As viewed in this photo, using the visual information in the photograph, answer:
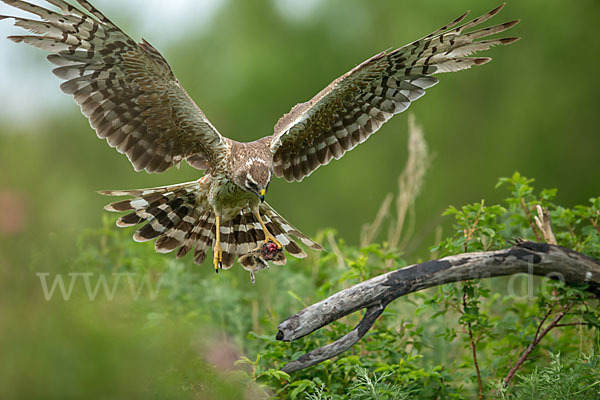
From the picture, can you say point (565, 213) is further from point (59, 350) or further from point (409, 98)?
point (59, 350)

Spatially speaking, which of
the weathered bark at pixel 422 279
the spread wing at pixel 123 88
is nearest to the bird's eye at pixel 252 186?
the spread wing at pixel 123 88

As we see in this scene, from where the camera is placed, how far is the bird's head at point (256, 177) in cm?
482

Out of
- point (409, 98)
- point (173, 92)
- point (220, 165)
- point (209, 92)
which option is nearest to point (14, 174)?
point (173, 92)

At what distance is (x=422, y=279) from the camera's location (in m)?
4.00

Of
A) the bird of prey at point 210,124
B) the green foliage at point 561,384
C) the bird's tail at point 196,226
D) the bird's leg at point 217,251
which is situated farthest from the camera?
the bird's tail at point 196,226

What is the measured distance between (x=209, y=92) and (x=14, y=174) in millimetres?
13091

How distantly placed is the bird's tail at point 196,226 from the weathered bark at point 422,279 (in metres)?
1.09

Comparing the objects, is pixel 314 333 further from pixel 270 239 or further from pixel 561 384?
pixel 561 384

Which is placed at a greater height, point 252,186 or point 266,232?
point 252,186

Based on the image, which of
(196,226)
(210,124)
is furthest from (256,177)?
(196,226)

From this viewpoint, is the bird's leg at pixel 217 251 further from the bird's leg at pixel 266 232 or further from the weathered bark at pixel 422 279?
the weathered bark at pixel 422 279

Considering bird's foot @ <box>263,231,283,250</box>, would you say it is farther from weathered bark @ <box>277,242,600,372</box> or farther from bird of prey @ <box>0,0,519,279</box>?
weathered bark @ <box>277,242,600,372</box>

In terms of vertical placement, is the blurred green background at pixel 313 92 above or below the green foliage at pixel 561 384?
above

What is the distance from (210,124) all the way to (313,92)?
1265 centimetres
